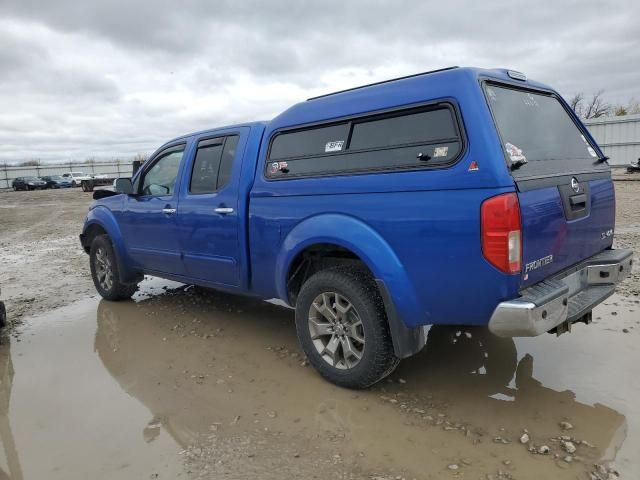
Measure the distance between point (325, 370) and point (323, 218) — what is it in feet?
3.66

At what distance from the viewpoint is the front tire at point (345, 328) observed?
327cm

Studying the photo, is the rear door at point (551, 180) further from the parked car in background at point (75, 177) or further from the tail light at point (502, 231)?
the parked car in background at point (75, 177)

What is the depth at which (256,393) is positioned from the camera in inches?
141

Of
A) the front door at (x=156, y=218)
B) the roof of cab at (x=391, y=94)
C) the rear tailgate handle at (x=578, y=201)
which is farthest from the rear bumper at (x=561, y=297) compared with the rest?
the front door at (x=156, y=218)

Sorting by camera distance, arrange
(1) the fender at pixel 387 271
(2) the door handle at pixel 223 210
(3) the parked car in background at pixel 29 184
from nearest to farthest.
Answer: (1) the fender at pixel 387 271
(2) the door handle at pixel 223 210
(3) the parked car in background at pixel 29 184

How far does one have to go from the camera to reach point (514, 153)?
2945mm

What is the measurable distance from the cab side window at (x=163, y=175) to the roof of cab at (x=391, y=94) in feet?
A: 5.19

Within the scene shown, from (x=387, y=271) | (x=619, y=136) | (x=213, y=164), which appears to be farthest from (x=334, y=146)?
(x=619, y=136)

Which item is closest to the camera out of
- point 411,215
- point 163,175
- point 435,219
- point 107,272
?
point 435,219

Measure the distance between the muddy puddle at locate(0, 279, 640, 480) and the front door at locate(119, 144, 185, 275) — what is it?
85 centimetres

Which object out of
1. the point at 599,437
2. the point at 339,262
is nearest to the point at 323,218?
the point at 339,262

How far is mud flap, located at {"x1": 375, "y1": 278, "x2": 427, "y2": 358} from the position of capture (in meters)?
3.13

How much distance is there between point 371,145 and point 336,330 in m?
1.32

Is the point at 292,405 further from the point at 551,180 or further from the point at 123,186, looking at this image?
the point at 123,186
